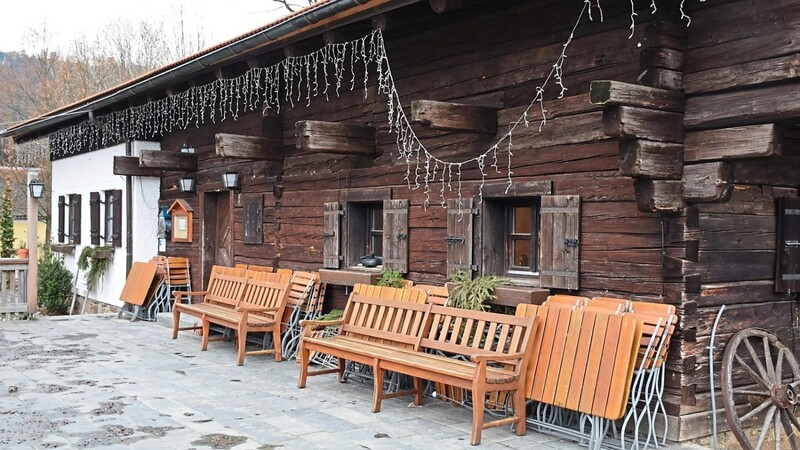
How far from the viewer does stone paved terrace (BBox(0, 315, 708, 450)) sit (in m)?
5.56

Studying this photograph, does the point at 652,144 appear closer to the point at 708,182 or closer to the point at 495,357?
the point at 708,182

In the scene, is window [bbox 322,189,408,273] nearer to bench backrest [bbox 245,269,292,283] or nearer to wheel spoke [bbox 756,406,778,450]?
bench backrest [bbox 245,269,292,283]

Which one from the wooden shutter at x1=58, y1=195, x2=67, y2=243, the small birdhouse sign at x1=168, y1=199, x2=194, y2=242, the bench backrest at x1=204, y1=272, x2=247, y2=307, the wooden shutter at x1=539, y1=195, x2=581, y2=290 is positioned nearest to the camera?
the wooden shutter at x1=539, y1=195, x2=581, y2=290

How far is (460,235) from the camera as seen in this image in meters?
7.42

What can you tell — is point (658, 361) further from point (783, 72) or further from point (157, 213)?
point (157, 213)

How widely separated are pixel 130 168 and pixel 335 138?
18.5 feet

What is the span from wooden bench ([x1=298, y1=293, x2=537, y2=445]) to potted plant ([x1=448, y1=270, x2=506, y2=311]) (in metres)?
0.17

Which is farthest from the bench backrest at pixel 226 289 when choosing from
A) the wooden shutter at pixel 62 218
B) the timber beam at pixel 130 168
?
the wooden shutter at pixel 62 218

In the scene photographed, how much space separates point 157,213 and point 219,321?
538 centimetres

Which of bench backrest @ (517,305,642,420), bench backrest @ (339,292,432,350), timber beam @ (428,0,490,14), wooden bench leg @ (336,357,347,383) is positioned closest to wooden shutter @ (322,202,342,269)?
bench backrest @ (339,292,432,350)

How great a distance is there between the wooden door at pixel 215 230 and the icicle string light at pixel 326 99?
3.88 ft

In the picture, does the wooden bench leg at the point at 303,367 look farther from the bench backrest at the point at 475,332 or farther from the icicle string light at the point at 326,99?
the icicle string light at the point at 326,99

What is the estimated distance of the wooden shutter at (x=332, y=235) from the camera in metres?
9.13

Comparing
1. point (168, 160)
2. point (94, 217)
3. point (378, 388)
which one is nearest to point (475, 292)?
point (378, 388)
